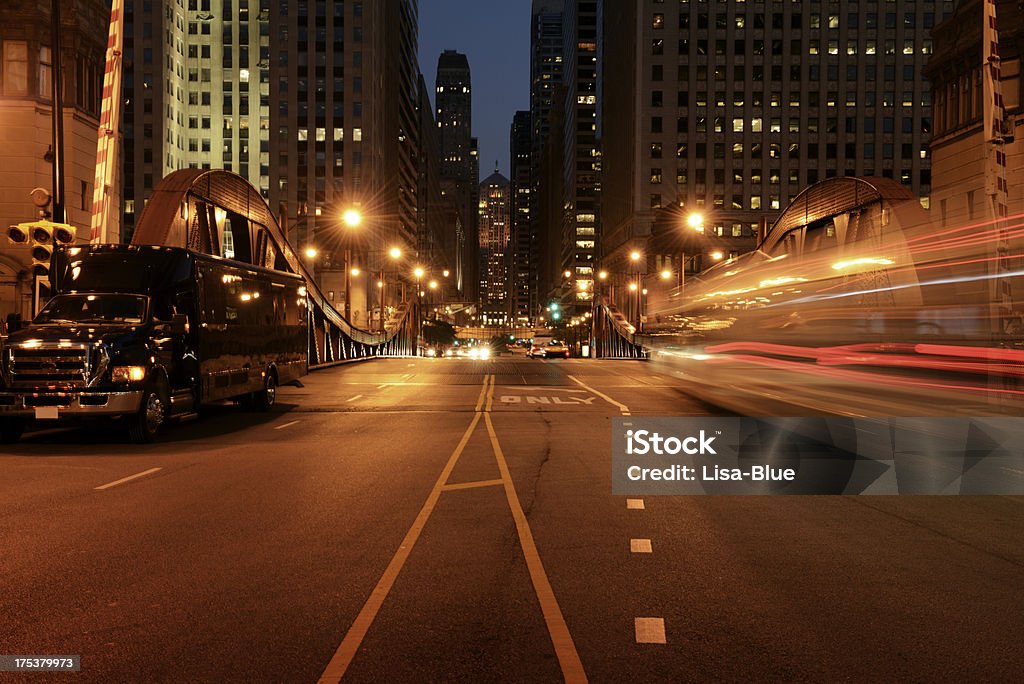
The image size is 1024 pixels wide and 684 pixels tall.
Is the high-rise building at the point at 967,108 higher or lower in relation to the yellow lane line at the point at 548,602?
higher

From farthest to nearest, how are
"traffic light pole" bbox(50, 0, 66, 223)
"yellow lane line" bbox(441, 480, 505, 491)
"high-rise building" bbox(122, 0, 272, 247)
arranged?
"high-rise building" bbox(122, 0, 272, 247) → "traffic light pole" bbox(50, 0, 66, 223) → "yellow lane line" bbox(441, 480, 505, 491)

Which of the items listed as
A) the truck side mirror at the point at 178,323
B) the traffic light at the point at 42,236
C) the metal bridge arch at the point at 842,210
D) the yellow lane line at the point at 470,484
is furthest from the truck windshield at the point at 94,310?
the metal bridge arch at the point at 842,210

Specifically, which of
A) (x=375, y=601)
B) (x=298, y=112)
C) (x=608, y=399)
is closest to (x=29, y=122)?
(x=608, y=399)

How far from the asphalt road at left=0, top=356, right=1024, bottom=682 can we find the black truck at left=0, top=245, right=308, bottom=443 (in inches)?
73.4

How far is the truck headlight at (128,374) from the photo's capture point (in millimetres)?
14117

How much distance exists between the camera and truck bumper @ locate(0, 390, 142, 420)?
13.9m

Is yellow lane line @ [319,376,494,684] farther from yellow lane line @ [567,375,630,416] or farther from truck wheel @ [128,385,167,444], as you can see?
yellow lane line @ [567,375,630,416]

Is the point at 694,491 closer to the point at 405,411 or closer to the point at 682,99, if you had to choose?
the point at 405,411

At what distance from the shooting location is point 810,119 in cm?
11538

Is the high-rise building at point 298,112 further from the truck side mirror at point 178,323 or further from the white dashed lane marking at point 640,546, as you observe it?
the white dashed lane marking at point 640,546

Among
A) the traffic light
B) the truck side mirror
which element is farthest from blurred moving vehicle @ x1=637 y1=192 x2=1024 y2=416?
the traffic light

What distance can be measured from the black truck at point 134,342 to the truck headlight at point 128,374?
0.06 ft

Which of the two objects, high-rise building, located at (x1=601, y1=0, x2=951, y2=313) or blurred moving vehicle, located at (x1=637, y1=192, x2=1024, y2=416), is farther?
high-rise building, located at (x1=601, y1=0, x2=951, y2=313)

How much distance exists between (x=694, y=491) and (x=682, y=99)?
112717 mm
